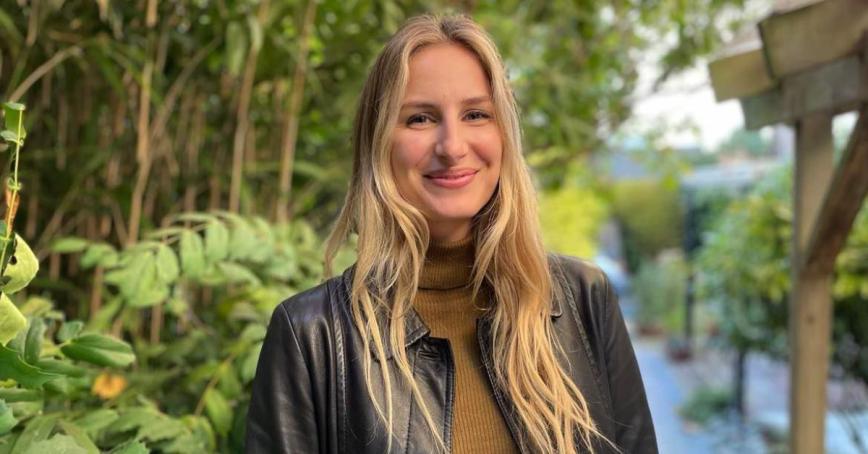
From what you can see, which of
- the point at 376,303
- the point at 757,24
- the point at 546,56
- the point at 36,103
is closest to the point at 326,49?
the point at 36,103

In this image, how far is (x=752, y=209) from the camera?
475 centimetres

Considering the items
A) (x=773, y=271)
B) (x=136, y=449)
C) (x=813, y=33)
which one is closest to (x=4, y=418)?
(x=136, y=449)

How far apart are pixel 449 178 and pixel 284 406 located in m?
0.38

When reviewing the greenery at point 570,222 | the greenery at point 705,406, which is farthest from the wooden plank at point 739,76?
the greenery at point 570,222

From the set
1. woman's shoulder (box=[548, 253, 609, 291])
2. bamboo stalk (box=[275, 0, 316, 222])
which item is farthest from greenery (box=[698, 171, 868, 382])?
woman's shoulder (box=[548, 253, 609, 291])

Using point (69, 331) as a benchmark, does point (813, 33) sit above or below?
above

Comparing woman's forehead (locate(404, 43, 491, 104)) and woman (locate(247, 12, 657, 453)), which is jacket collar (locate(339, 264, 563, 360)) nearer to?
woman (locate(247, 12, 657, 453))

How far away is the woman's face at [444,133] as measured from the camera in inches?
44.6

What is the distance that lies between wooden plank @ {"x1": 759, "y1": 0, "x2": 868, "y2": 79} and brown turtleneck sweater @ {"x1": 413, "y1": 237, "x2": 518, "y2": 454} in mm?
1019

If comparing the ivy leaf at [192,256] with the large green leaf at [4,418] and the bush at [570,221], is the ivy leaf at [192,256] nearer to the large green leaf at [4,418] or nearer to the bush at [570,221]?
the large green leaf at [4,418]

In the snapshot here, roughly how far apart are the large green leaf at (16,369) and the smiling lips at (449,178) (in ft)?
1.83

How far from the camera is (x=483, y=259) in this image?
3.92ft

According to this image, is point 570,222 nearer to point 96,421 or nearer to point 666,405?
point 666,405

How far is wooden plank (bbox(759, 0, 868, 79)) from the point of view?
170 centimetres
